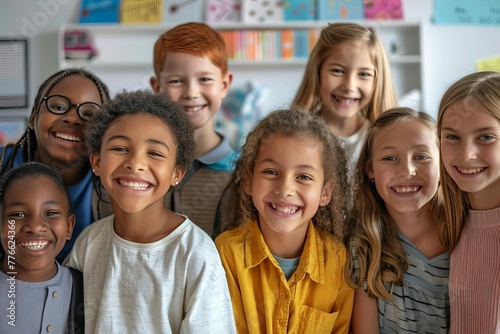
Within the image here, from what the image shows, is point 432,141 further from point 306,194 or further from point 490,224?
point 306,194

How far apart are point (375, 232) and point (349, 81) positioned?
644mm

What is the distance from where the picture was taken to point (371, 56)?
202 centimetres

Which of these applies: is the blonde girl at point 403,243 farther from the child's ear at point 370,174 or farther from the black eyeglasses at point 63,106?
the black eyeglasses at point 63,106

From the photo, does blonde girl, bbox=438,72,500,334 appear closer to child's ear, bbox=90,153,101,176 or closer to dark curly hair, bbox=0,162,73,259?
child's ear, bbox=90,153,101,176

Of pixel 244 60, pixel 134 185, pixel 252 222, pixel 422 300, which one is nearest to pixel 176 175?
pixel 134 185

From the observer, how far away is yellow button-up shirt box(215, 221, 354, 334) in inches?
60.3

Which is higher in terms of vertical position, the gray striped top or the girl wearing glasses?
the girl wearing glasses

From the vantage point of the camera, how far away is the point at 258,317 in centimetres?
155

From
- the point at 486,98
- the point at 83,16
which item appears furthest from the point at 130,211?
the point at 83,16

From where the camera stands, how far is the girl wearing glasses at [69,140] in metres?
1.62

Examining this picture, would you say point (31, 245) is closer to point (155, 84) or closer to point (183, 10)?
point (155, 84)

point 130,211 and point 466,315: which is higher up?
point 130,211

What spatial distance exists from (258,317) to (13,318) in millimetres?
654

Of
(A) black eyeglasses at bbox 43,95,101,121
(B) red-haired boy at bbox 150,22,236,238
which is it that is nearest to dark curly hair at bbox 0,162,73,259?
(A) black eyeglasses at bbox 43,95,101,121
